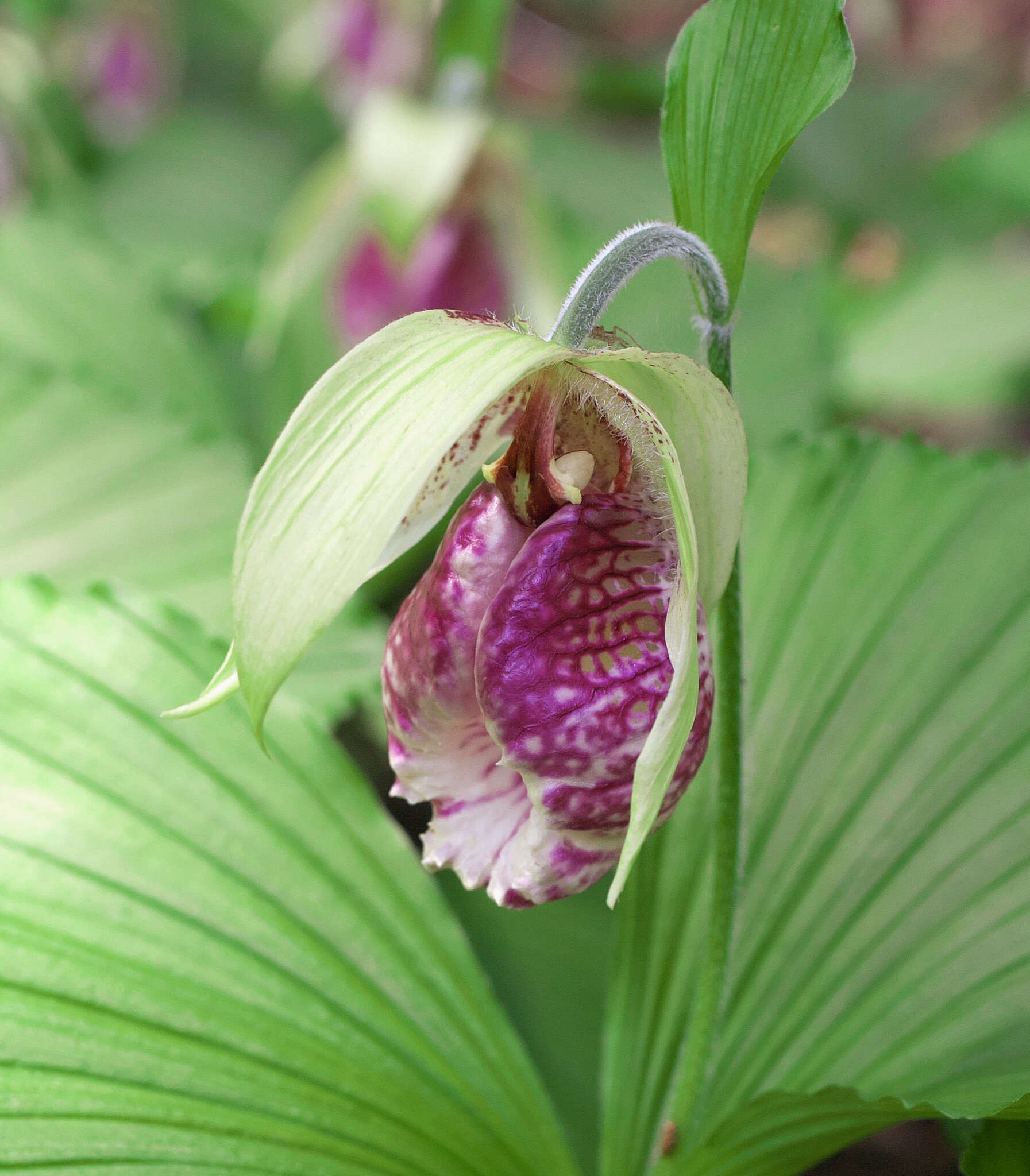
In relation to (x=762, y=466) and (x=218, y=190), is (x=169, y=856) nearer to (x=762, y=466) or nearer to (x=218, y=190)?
(x=762, y=466)

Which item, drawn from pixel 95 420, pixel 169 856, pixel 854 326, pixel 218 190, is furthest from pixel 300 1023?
pixel 218 190

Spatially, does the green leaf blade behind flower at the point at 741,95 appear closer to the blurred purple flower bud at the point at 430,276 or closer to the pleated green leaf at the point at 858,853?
the pleated green leaf at the point at 858,853

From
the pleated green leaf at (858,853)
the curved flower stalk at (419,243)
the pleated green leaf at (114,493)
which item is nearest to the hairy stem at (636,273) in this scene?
the pleated green leaf at (858,853)

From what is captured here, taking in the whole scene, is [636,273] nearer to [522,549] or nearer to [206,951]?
[522,549]

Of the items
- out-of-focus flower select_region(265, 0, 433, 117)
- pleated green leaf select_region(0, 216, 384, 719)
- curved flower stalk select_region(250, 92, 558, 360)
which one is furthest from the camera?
out-of-focus flower select_region(265, 0, 433, 117)

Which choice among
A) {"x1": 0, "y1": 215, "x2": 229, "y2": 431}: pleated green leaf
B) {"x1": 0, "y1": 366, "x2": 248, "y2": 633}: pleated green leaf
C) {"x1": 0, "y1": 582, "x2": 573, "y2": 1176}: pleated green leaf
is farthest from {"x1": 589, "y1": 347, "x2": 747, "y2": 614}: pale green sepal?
{"x1": 0, "y1": 215, "x2": 229, "y2": 431}: pleated green leaf

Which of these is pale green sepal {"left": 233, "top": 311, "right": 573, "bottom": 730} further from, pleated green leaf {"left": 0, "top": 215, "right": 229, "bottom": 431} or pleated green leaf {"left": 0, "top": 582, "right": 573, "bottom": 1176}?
pleated green leaf {"left": 0, "top": 215, "right": 229, "bottom": 431}
